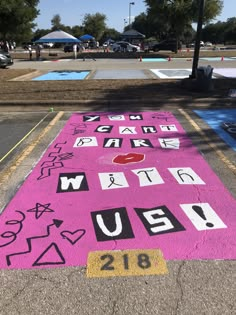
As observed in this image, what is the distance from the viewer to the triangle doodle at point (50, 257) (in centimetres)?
342

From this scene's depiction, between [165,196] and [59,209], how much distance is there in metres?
1.34

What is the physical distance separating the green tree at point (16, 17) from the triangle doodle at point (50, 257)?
39.1 metres

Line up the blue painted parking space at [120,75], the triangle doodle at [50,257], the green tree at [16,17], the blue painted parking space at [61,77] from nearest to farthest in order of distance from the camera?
the triangle doodle at [50,257]
the blue painted parking space at [61,77]
the blue painted parking space at [120,75]
the green tree at [16,17]

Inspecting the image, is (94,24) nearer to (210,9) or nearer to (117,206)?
(210,9)

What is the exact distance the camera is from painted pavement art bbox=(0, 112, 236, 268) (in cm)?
365

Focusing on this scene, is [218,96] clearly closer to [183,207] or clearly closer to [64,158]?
[64,158]

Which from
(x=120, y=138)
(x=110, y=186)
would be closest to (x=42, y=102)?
(x=120, y=138)

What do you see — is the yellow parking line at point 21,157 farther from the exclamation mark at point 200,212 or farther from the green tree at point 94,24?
the green tree at point 94,24

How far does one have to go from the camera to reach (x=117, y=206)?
4.55 metres

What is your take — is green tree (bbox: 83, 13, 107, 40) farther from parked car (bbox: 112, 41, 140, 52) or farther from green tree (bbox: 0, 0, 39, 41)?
A: green tree (bbox: 0, 0, 39, 41)

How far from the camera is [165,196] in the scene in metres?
4.82

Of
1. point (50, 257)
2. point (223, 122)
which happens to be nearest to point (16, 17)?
point (223, 122)

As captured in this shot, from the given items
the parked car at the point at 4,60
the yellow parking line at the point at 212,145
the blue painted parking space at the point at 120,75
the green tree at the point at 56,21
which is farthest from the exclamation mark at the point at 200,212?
the green tree at the point at 56,21

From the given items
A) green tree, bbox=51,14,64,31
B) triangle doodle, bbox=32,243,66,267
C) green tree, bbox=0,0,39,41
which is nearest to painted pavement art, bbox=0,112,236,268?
triangle doodle, bbox=32,243,66,267
